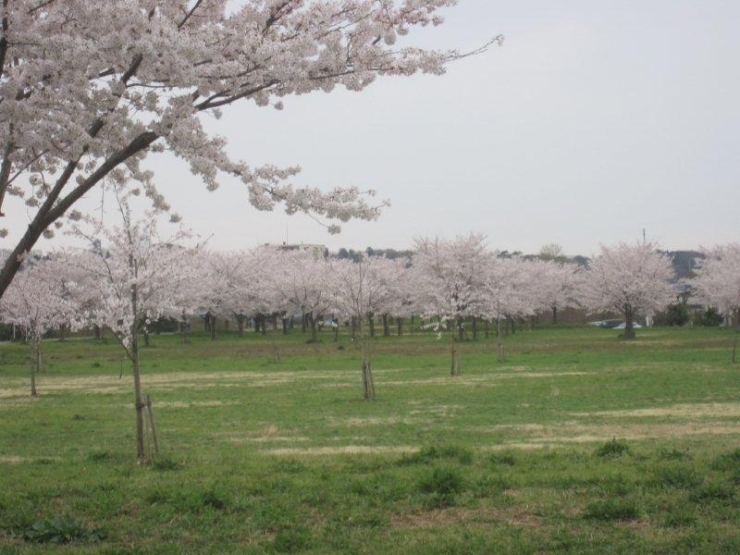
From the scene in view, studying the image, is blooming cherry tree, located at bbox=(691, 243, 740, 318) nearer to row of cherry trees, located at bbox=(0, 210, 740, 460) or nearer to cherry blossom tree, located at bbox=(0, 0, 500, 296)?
row of cherry trees, located at bbox=(0, 210, 740, 460)

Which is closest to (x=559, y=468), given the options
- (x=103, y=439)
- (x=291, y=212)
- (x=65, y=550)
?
(x=291, y=212)

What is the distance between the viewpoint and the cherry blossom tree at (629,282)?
6738cm

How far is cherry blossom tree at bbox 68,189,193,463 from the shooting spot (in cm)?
1309

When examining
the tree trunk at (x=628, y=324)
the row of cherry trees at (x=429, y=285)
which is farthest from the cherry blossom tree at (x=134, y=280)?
the tree trunk at (x=628, y=324)

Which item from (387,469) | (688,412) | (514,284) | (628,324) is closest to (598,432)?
(688,412)

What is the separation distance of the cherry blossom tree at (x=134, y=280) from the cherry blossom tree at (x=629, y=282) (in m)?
48.4

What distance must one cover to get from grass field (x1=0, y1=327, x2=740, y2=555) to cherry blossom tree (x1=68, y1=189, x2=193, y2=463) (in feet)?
5.42

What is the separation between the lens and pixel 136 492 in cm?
873

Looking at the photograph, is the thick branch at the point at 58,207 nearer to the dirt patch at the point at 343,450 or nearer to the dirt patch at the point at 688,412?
the dirt patch at the point at 343,450

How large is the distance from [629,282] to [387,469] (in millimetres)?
61302

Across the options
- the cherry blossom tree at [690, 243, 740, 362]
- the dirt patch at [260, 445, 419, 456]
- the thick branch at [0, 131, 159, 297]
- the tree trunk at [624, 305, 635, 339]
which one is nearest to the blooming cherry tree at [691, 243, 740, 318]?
the cherry blossom tree at [690, 243, 740, 362]

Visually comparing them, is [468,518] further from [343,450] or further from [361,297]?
[361,297]

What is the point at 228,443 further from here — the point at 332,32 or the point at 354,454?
the point at 332,32

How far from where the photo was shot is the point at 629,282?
67.7 metres
